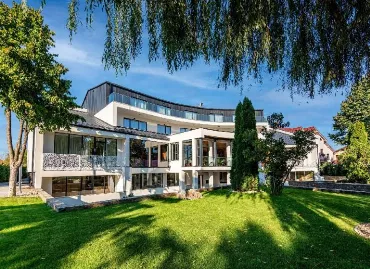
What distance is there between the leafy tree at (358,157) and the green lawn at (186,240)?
47.7ft

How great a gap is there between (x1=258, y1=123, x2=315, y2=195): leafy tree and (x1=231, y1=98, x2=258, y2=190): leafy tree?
44.8 inches

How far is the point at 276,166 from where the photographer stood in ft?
53.9

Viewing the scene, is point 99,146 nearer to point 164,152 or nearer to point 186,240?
point 164,152

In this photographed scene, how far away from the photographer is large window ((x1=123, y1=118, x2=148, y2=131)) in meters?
28.4

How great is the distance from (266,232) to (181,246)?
270 centimetres

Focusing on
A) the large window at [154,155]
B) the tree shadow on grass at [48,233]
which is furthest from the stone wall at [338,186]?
the tree shadow on grass at [48,233]

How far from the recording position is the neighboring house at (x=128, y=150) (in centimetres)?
1886

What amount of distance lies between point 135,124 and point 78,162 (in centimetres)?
1116

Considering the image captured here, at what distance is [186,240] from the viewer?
646 centimetres

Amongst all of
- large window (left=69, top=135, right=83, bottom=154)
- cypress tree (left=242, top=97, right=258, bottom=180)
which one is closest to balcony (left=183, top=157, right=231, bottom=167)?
cypress tree (left=242, top=97, right=258, bottom=180)

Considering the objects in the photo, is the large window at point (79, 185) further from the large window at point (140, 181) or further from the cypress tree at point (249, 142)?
the cypress tree at point (249, 142)

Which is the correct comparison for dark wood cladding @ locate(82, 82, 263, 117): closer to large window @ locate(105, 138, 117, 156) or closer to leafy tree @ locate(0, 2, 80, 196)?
large window @ locate(105, 138, 117, 156)

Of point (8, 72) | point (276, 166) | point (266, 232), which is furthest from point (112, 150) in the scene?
point (266, 232)

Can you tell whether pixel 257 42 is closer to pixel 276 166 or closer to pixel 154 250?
pixel 154 250
